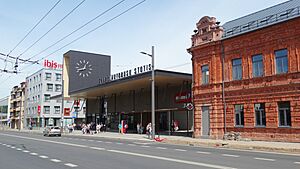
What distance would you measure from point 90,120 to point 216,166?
50.1 metres

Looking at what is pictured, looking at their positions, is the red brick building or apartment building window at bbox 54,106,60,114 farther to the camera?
apartment building window at bbox 54,106,60,114

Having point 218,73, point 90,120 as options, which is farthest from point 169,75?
point 90,120

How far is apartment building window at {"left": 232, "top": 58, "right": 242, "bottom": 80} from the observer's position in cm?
2657

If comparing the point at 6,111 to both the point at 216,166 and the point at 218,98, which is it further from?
the point at 216,166

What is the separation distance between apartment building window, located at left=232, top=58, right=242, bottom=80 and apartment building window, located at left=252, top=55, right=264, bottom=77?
49.3 inches

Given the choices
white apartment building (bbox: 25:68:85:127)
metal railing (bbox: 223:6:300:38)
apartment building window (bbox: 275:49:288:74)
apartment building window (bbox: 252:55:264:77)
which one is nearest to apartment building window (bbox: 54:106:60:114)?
white apartment building (bbox: 25:68:85:127)

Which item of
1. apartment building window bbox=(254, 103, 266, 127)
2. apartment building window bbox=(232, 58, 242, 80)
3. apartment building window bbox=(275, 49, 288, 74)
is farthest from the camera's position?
apartment building window bbox=(232, 58, 242, 80)

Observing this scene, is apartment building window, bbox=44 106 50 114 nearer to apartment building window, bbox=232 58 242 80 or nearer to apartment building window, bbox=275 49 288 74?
apartment building window, bbox=232 58 242 80

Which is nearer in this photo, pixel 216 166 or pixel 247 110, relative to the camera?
pixel 216 166

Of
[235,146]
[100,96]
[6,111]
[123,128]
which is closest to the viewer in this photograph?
[235,146]

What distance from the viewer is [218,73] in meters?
28.1

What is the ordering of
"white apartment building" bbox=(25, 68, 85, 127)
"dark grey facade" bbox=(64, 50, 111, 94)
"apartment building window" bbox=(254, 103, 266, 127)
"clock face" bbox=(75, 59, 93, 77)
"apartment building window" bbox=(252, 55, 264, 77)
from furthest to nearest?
"white apartment building" bbox=(25, 68, 85, 127) < "clock face" bbox=(75, 59, 93, 77) < "dark grey facade" bbox=(64, 50, 111, 94) < "apartment building window" bbox=(252, 55, 264, 77) < "apartment building window" bbox=(254, 103, 266, 127)

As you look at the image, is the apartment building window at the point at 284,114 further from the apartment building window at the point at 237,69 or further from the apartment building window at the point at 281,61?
the apartment building window at the point at 237,69

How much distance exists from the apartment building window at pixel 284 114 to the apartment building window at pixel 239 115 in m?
3.34
